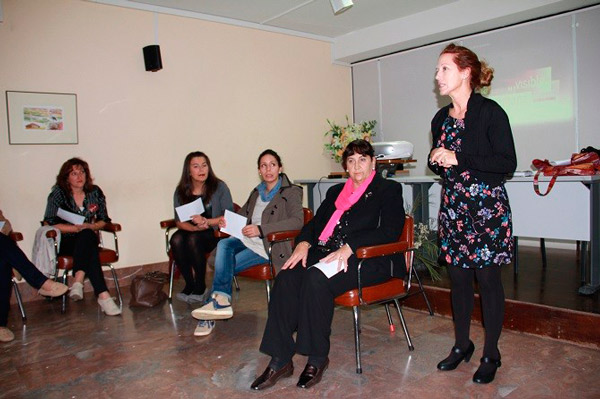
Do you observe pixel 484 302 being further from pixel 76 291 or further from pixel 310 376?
pixel 76 291

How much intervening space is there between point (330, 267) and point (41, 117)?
3311 millimetres

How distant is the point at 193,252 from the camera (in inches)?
159

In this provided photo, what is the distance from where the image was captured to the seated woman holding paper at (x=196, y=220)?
4078 mm

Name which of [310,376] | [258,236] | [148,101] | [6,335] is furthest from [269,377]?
[148,101]

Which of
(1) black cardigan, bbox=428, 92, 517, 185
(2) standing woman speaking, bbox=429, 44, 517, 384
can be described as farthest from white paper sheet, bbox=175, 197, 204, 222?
(1) black cardigan, bbox=428, 92, 517, 185

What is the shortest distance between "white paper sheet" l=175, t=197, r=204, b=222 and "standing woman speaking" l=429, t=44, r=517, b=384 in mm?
2264

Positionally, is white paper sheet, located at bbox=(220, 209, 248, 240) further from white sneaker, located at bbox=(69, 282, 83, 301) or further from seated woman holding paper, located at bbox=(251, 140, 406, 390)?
white sneaker, located at bbox=(69, 282, 83, 301)

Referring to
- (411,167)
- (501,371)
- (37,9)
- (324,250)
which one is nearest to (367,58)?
(411,167)

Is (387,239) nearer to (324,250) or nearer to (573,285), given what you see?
(324,250)

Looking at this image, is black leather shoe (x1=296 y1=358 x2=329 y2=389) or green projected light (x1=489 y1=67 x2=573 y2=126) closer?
black leather shoe (x1=296 y1=358 x2=329 y2=389)

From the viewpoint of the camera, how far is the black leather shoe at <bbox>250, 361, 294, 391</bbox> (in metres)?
2.44

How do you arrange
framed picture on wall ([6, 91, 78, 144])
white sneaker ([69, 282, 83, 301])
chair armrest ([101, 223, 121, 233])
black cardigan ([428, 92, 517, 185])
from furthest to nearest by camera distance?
framed picture on wall ([6, 91, 78, 144]), chair armrest ([101, 223, 121, 233]), white sneaker ([69, 282, 83, 301]), black cardigan ([428, 92, 517, 185])

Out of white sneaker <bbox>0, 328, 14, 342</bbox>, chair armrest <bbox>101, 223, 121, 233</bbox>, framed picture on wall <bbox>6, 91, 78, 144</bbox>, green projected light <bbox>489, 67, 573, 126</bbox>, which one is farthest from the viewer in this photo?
green projected light <bbox>489, 67, 573, 126</bbox>

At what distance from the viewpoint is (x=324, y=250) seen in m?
2.83
